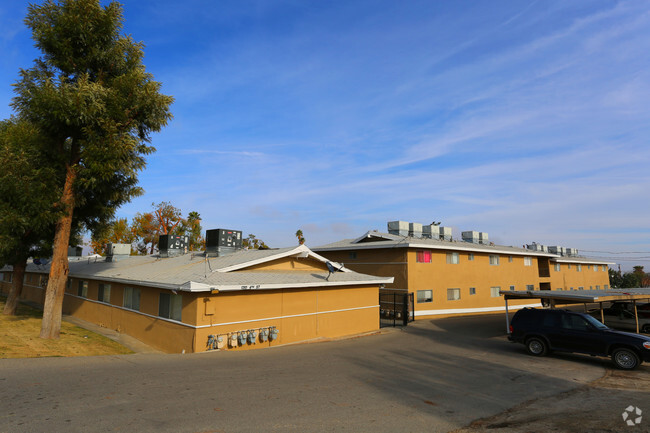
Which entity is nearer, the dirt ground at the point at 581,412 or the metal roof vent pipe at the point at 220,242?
the dirt ground at the point at 581,412

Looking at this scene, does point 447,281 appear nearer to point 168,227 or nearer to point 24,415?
point 24,415

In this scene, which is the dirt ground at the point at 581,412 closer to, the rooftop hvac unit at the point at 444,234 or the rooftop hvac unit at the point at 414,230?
the rooftop hvac unit at the point at 414,230

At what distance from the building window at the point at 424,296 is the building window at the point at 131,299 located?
1984cm

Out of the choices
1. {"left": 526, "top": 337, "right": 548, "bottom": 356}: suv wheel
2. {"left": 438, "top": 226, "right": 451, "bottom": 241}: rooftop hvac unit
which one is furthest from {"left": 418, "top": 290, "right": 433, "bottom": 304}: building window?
{"left": 526, "top": 337, "right": 548, "bottom": 356}: suv wheel

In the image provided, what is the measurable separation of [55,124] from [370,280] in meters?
17.0

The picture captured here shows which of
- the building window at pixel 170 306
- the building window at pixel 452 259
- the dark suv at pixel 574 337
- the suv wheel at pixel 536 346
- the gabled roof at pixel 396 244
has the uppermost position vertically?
the gabled roof at pixel 396 244

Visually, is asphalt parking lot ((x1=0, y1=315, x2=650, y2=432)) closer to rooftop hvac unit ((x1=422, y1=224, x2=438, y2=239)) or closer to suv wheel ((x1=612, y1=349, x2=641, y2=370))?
suv wheel ((x1=612, y1=349, x2=641, y2=370))

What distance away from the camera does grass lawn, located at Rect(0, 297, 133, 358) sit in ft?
41.3

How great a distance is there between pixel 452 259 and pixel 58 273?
27.8 metres

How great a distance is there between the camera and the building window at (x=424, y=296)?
28.5m

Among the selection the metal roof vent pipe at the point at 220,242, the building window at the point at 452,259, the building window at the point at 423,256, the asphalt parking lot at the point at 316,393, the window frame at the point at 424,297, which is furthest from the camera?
the building window at the point at 452,259

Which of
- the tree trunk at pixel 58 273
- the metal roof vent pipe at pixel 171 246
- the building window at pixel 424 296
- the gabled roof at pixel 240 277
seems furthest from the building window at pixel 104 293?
the building window at pixel 424 296

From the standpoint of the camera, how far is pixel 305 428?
6297mm

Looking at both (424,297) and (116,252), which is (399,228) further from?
(116,252)
